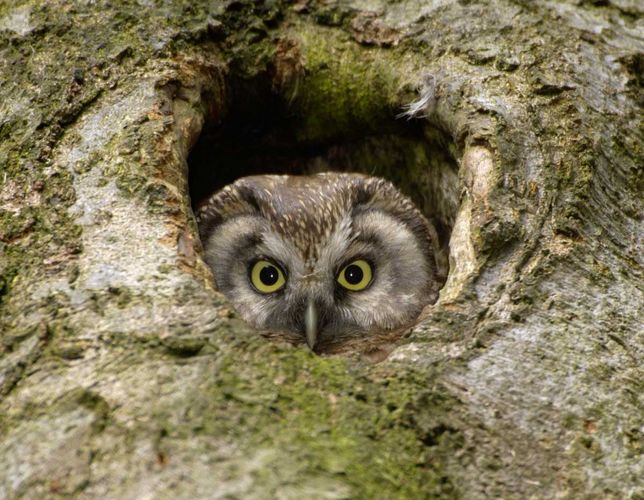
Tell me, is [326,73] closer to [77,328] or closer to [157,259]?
[157,259]

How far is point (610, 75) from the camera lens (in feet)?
9.44

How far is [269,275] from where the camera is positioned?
3.19 metres

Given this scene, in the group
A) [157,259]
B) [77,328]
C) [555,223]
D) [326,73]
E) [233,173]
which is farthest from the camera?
[233,173]

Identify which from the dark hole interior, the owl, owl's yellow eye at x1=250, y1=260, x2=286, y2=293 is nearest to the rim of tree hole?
the dark hole interior

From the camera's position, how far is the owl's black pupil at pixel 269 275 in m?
3.18

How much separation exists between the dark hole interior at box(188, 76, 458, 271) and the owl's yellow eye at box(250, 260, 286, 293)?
62 centimetres

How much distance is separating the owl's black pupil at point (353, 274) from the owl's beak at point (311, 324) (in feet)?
0.82

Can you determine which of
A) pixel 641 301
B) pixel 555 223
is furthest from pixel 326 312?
pixel 641 301

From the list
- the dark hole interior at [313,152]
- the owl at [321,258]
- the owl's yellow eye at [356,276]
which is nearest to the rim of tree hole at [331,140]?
the dark hole interior at [313,152]

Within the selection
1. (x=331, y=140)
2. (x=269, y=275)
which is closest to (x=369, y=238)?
(x=269, y=275)

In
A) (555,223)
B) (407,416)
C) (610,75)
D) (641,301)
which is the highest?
(610,75)

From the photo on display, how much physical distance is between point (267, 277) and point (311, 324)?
1.12 feet

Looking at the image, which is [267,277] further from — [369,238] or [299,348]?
[299,348]

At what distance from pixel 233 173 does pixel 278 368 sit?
8.06 ft
